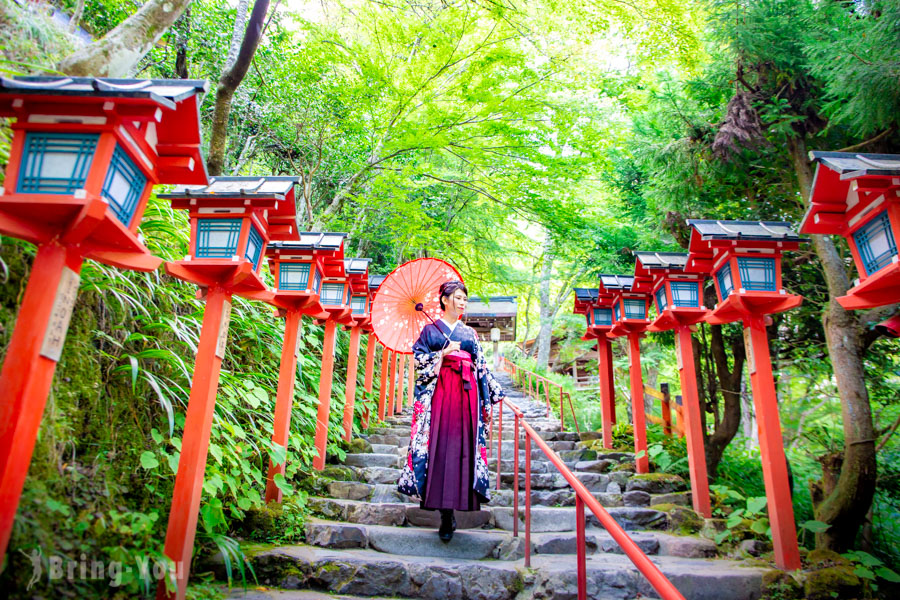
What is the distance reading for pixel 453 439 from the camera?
12.2ft

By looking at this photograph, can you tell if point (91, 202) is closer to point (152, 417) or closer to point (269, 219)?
point (269, 219)

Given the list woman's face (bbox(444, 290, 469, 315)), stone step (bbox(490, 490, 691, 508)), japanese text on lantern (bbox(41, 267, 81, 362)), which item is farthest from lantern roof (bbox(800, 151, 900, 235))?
japanese text on lantern (bbox(41, 267, 81, 362))

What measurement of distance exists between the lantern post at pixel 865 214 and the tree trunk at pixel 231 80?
13.7 feet

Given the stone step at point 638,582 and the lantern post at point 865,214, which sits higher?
the lantern post at point 865,214

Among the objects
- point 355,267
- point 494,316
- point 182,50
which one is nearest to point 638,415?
point 355,267

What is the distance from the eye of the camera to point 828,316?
4.46 m

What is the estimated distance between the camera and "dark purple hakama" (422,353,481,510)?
3611 mm

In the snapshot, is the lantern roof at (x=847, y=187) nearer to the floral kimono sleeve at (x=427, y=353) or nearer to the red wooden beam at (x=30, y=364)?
the floral kimono sleeve at (x=427, y=353)

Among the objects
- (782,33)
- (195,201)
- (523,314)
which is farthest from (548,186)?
(523,314)

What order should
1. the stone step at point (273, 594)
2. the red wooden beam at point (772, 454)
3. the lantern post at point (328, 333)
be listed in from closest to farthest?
the stone step at point (273, 594), the red wooden beam at point (772, 454), the lantern post at point (328, 333)

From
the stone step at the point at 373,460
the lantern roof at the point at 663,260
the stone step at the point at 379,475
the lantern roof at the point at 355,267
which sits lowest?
the stone step at the point at 379,475

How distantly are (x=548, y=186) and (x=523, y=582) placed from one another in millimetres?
5845

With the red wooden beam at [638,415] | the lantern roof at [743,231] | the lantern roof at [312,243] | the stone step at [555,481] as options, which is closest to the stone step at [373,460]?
the stone step at [555,481]

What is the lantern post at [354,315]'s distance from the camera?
6051 millimetres
